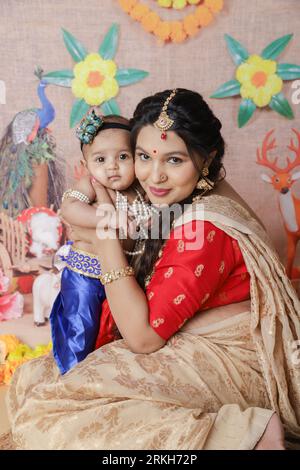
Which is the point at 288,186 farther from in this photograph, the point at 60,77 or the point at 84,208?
the point at 84,208

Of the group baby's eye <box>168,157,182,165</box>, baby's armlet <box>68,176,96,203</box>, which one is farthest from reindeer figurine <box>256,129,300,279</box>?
baby's eye <box>168,157,182,165</box>

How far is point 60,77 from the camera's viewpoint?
3.71 meters

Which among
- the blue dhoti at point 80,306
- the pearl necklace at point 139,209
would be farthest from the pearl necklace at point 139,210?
the blue dhoti at point 80,306

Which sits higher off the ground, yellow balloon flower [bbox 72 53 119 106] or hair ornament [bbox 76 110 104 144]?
yellow balloon flower [bbox 72 53 119 106]

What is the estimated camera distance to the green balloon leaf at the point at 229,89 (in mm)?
3680

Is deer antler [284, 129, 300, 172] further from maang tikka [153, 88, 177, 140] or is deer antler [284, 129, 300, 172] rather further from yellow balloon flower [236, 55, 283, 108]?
maang tikka [153, 88, 177, 140]

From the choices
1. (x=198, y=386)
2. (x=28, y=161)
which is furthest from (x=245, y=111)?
(x=198, y=386)

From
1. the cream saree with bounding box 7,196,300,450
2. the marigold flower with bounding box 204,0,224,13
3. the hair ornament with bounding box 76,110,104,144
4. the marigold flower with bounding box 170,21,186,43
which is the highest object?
the marigold flower with bounding box 204,0,224,13

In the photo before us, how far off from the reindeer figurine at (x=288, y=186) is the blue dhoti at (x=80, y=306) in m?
1.69

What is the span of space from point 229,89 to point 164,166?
Answer: 168 centimetres

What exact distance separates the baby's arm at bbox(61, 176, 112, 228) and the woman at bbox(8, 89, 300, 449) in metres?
0.23

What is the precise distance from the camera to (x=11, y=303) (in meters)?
3.89

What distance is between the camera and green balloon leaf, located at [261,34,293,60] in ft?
12.0
